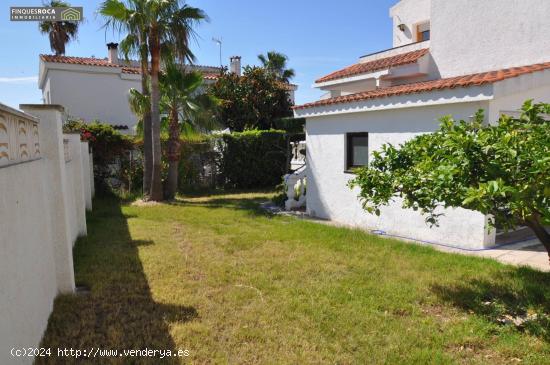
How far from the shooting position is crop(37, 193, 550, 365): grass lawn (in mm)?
4277

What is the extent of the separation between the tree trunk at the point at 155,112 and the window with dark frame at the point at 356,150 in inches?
267

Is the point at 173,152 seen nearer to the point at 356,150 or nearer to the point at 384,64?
the point at 356,150

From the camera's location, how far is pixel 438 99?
8258mm

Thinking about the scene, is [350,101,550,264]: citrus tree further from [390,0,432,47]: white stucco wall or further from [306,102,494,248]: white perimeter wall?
[390,0,432,47]: white stucco wall

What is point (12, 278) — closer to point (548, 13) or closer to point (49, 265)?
point (49, 265)


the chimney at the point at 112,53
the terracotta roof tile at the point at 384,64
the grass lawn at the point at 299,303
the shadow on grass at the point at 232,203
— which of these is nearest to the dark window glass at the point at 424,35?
the terracotta roof tile at the point at 384,64

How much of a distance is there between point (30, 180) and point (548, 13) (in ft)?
34.3

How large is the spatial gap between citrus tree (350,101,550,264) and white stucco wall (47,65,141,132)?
19.4 meters

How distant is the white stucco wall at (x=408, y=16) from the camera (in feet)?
55.1

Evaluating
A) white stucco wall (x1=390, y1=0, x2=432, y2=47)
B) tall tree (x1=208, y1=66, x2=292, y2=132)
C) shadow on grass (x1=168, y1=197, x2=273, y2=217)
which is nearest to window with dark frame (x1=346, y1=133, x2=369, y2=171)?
shadow on grass (x1=168, y1=197, x2=273, y2=217)

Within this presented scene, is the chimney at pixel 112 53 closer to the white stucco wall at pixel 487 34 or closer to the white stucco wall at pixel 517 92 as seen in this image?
the white stucco wall at pixel 487 34

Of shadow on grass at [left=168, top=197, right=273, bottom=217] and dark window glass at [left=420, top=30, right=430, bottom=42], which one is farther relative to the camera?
dark window glass at [left=420, top=30, right=430, bottom=42]

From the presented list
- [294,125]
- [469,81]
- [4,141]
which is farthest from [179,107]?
[4,141]

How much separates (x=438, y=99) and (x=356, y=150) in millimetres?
2938
